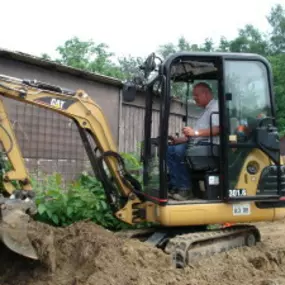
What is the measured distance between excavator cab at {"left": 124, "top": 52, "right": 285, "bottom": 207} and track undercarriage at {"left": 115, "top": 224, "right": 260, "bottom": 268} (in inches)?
15.7

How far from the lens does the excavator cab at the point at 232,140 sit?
16.8 ft

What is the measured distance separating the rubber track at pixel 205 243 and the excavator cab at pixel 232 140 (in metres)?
0.39

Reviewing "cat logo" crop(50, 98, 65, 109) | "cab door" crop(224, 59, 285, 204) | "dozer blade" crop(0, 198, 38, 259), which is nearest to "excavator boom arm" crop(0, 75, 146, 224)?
"cat logo" crop(50, 98, 65, 109)

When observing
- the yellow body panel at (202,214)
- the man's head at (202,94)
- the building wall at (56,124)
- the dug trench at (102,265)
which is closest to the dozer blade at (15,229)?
the dug trench at (102,265)

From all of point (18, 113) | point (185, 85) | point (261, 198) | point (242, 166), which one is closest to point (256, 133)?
point (242, 166)

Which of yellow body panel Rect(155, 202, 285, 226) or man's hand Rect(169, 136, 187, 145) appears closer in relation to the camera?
yellow body panel Rect(155, 202, 285, 226)

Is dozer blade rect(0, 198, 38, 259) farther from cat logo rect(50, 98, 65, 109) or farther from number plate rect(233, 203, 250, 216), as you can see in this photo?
number plate rect(233, 203, 250, 216)

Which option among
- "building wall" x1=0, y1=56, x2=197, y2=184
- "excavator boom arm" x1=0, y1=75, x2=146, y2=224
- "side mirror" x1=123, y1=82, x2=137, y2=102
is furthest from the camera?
"building wall" x1=0, y1=56, x2=197, y2=184

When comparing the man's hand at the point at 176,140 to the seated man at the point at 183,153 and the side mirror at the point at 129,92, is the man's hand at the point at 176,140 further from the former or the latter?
the side mirror at the point at 129,92

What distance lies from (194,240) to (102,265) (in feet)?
3.71

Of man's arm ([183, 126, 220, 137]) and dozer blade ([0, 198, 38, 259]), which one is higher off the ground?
man's arm ([183, 126, 220, 137])

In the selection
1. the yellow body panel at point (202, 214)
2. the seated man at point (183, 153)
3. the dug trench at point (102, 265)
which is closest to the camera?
the dug trench at point (102, 265)

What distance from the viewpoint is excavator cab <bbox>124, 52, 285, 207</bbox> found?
16.8 ft

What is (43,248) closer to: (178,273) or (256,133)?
(178,273)
